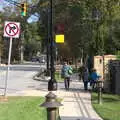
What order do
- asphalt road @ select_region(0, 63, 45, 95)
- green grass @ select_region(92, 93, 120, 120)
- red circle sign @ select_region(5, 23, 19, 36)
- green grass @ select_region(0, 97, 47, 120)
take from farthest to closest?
1. asphalt road @ select_region(0, 63, 45, 95)
2. red circle sign @ select_region(5, 23, 19, 36)
3. green grass @ select_region(92, 93, 120, 120)
4. green grass @ select_region(0, 97, 47, 120)

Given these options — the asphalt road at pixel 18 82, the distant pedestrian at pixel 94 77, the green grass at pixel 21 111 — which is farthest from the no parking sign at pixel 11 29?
the distant pedestrian at pixel 94 77

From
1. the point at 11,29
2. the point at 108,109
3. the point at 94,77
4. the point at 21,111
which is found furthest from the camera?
the point at 94,77

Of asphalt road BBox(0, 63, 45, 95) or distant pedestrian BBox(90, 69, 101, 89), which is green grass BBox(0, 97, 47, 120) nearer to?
asphalt road BBox(0, 63, 45, 95)

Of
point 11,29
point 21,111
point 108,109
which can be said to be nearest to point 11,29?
point 11,29

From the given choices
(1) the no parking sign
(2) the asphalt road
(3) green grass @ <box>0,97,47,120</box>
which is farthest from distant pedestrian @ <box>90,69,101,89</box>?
(3) green grass @ <box>0,97,47,120</box>

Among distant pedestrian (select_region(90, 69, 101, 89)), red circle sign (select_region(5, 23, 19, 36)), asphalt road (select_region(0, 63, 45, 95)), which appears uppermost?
red circle sign (select_region(5, 23, 19, 36))

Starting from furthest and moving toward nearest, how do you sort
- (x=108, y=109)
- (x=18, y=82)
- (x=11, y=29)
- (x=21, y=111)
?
(x=18, y=82)
(x=11, y=29)
(x=108, y=109)
(x=21, y=111)

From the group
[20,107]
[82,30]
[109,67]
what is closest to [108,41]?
[82,30]

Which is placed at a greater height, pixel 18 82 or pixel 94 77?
pixel 94 77

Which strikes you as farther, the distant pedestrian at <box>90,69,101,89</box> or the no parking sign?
the distant pedestrian at <box>90,69,101,89</box>

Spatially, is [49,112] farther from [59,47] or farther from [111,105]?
[59,47]

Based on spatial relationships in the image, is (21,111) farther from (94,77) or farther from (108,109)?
(94,77)

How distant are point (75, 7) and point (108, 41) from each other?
19.1 ft

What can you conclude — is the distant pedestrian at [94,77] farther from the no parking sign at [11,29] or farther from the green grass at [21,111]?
the green grass at [21,111]
